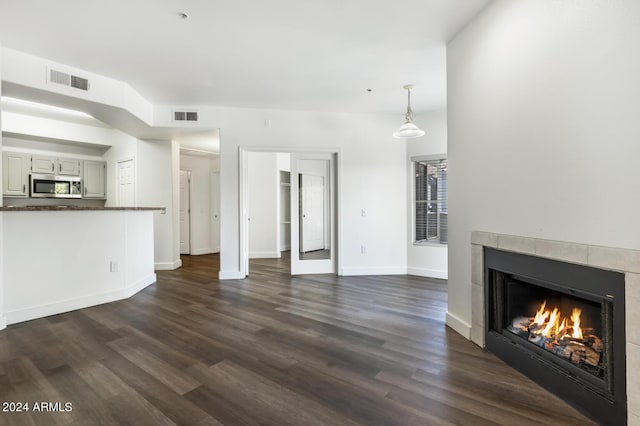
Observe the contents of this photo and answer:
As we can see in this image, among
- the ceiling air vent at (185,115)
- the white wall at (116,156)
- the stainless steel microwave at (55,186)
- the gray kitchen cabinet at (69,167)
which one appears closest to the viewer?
the ceiling air vent at (185,115)

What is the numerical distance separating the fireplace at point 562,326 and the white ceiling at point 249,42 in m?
2.15

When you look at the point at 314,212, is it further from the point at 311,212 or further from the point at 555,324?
the point at 555,324

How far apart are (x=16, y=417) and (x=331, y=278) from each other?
12.4 ft

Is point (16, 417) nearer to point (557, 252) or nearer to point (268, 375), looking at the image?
point (268, 375)

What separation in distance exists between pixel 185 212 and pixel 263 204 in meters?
2.22

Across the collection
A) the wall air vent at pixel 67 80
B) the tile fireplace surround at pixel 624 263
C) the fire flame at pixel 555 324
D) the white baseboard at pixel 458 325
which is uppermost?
the wall air vent at pixel 67 80

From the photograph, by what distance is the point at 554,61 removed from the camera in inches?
67.4

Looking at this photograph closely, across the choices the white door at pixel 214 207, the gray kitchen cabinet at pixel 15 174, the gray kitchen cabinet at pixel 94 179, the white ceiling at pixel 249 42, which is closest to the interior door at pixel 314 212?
the white ceiling at pixel 249 42

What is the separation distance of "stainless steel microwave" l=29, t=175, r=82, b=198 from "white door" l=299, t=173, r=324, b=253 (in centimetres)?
478

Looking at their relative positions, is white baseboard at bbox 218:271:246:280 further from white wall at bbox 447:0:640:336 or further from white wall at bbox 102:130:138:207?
white wall at bbox 447:0:640:336

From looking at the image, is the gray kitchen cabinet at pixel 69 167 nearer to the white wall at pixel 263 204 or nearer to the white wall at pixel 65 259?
the white wall at pixel 65 259

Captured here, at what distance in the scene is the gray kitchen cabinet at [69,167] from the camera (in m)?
5.92

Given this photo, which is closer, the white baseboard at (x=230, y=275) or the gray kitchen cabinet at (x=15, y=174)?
the white baseboard at (x=230, y=275)

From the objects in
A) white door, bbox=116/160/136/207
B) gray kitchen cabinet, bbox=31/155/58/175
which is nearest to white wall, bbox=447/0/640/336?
white door, bbox=116/160/136/207
